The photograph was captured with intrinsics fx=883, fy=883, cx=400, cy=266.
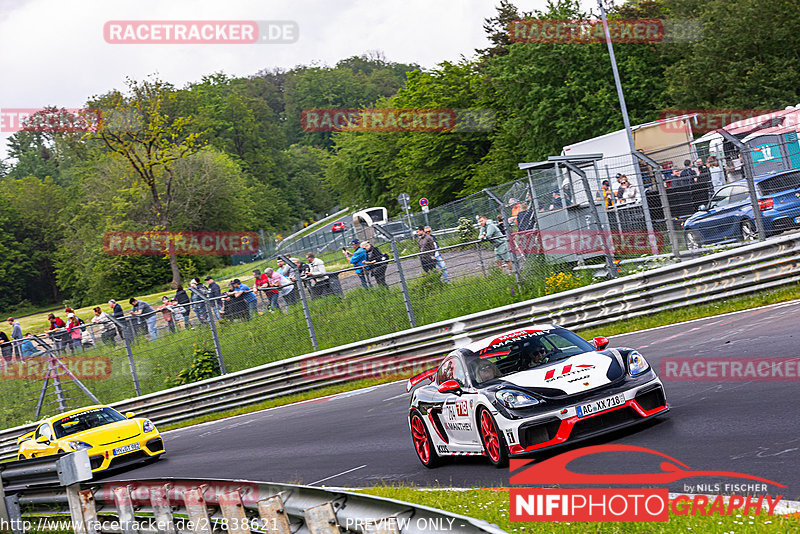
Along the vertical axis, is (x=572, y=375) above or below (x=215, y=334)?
below

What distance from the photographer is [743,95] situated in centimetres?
4322

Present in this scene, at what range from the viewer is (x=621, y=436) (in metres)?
8.14

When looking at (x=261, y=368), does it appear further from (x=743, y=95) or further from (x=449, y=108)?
(x=449, y=108)

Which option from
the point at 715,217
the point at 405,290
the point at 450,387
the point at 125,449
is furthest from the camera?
the point at 405,290

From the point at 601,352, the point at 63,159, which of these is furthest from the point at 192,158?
the point at 63,159

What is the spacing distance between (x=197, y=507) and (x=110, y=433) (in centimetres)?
971

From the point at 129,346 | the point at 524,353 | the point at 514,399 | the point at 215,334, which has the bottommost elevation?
the point at 514,399

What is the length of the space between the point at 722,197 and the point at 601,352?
728 centimetres

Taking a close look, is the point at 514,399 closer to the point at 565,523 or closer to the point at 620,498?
the point at 620,498

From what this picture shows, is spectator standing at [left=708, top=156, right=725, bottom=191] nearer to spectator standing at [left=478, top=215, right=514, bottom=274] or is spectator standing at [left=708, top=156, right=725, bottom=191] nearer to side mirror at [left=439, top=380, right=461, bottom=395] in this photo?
spectator standing at [left=478, top=215, right=514, bottom=274]

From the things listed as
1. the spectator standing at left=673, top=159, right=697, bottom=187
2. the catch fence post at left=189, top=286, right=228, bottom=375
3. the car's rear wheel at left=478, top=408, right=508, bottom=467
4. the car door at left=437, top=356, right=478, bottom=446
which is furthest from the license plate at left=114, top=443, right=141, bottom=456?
the spectator standing at left=673, top=159, right=697, bottom=187

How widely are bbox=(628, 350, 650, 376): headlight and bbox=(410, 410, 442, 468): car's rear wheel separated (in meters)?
2.41

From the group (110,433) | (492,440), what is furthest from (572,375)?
(110,433)

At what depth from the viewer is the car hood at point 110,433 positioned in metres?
15.0
